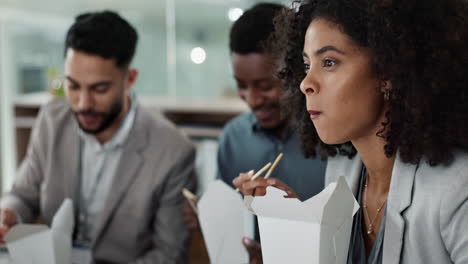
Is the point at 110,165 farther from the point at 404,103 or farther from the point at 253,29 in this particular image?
the point at 404,103

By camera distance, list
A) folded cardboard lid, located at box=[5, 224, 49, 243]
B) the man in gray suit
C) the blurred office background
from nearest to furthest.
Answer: folded cardboard lid, located at box=[5, 224, 49, 243], the man in gray suit, the blurred office background

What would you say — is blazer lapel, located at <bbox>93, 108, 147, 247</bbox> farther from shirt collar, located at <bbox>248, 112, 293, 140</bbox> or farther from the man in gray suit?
shirt collar, located at <bbox>248, 112, 293, 140</bbox>

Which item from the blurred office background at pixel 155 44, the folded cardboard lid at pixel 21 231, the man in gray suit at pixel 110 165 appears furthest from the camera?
the blurred office background at pixel 155 44

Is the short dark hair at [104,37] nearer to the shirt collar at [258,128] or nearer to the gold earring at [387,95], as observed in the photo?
the shirt collar at [258,128]

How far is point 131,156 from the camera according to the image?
5.82 ft

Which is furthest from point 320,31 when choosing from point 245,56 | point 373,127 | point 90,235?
point 90,235

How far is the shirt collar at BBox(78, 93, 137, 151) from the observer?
1809 mm

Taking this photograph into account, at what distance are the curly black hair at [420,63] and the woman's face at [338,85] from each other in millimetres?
24

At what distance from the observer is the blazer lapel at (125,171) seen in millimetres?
1718

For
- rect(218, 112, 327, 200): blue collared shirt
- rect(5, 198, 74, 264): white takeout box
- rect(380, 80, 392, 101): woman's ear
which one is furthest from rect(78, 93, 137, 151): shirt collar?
rect(380, 80, 392, 101): woman's ear

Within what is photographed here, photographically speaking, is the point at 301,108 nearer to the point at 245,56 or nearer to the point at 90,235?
the point at 245,56

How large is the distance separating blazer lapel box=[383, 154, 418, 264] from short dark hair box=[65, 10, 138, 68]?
3.59 ft

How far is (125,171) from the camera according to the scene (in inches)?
69.2

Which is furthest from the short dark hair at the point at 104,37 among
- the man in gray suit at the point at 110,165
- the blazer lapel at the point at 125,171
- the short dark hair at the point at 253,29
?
the short dark hair at the point at 253,29
